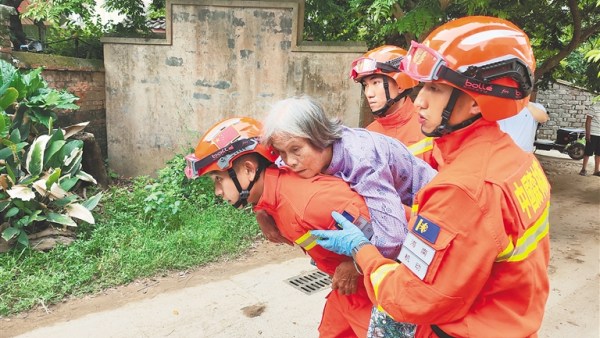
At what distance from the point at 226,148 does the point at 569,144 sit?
13565 millimetres

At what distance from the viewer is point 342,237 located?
5.33 feet

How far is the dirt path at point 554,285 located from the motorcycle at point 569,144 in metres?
6.61

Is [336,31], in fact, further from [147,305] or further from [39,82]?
[147,305]

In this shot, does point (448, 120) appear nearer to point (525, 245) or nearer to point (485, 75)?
point (485, 75)

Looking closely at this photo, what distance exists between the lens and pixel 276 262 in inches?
195

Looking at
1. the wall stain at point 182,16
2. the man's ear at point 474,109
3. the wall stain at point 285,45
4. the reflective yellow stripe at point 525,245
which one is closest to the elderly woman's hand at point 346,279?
the reflective yellow stripe at point 525,245

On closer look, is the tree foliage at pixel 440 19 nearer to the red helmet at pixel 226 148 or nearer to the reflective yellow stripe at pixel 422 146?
the reflective yellow stripe at pixel 422 146

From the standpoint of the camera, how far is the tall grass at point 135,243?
13.3 ft

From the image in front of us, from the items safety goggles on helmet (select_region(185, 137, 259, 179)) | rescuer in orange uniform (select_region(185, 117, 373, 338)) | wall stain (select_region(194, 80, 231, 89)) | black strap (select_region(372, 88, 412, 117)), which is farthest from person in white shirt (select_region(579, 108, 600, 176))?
safety goggles on helmet (select_region(185, 137, 259, 179))

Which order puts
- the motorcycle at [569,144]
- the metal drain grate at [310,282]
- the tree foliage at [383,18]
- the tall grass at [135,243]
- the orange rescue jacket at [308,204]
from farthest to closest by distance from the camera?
the motorcycle at [569,144]
the tree foliage at [383,18]
the metal drain grate at [310,282]
the tall grass at [135,243]
the orange rescue jacket at [308,204]

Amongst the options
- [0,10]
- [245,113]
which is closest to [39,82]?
[0,10]

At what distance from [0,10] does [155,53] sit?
193cm

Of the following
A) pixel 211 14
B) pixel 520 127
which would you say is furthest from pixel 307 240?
pixel 211 14

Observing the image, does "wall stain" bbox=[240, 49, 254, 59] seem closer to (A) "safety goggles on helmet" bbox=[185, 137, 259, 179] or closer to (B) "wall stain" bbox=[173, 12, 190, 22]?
(B) "wall stain" bbox=[173, 12, 190, 22]
